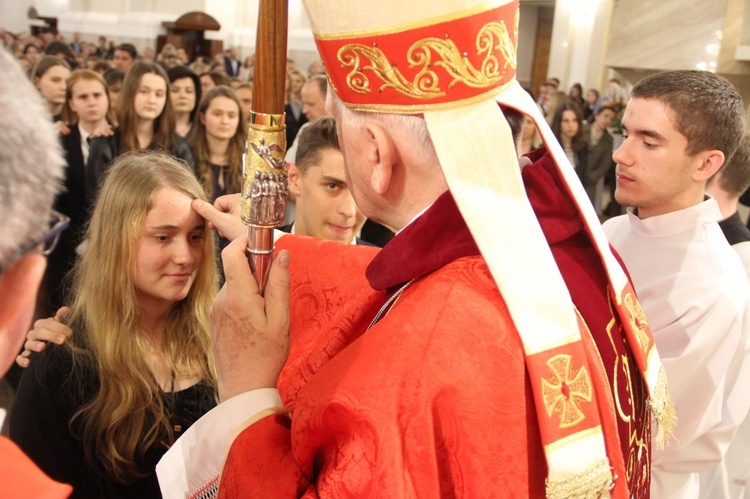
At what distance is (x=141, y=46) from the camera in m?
20.0

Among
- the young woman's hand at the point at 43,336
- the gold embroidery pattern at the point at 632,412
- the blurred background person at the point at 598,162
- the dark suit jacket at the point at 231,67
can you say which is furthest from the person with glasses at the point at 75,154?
the dark suit jacket at the point at 231,67

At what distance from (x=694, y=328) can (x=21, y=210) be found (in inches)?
92.3

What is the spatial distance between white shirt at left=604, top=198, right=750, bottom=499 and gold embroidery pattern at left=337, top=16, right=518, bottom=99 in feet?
5.05

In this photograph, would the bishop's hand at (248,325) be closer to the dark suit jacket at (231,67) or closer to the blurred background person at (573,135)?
the blurred background person at (573,135)

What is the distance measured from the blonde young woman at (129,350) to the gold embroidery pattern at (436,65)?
1.01 metres

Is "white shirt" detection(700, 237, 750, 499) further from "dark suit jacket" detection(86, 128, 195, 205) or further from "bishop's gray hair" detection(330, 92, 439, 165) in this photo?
"dark suit jacket" detection(86, 128, 195, 205)

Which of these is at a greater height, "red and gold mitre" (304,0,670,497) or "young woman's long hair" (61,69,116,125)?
"young woman's long hair" (61,69,116,125)

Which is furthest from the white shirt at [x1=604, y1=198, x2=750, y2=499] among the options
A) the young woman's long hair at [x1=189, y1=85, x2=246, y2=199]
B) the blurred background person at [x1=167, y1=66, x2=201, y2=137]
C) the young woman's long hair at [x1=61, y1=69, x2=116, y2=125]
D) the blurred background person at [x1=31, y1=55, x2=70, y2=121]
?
the blurred background person at [x1=31, y1=55, x2=70, y2=121]

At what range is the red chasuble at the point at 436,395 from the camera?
4.00ft

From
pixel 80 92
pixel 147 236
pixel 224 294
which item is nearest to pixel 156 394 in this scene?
pixel 147 236

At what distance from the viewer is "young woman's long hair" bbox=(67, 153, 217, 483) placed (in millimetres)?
2045

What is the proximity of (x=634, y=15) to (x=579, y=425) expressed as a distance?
10184 millimetres

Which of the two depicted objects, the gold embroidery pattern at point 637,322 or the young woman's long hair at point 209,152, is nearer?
the gold embroidery pattern at point 637,322

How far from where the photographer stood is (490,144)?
1329mm
